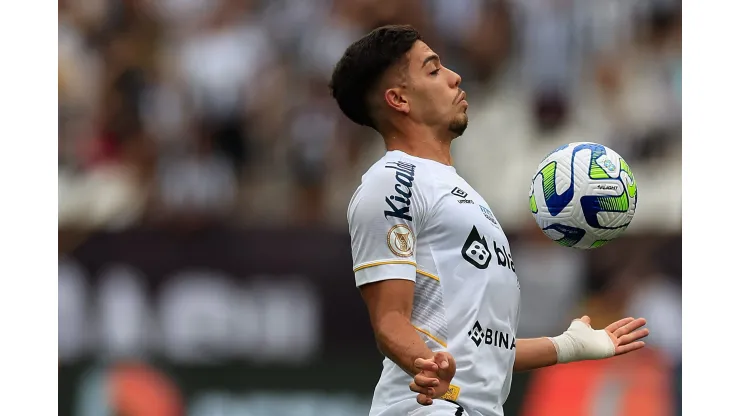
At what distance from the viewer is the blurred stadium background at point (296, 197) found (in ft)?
29.8

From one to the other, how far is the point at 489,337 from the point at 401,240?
0.59 m

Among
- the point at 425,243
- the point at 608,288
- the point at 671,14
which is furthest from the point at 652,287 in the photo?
the point at 425,243

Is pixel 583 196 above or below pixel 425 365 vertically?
above

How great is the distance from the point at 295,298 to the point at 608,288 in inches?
105

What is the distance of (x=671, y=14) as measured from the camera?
33.5 ft

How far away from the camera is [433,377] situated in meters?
4.07

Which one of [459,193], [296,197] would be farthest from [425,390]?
[296,197]

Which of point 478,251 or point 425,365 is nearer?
point 425,365

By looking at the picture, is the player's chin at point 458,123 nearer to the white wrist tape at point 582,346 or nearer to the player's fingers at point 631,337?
the white wrist tape at point 582,346

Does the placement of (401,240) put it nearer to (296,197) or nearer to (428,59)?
(428,59)

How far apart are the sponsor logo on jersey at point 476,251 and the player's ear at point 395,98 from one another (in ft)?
2.35

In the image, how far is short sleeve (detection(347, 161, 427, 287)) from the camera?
175 inches

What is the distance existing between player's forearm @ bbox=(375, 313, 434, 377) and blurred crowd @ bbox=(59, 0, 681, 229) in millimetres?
5002

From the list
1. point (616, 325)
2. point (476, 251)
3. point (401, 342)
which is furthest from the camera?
point (616, 325)
